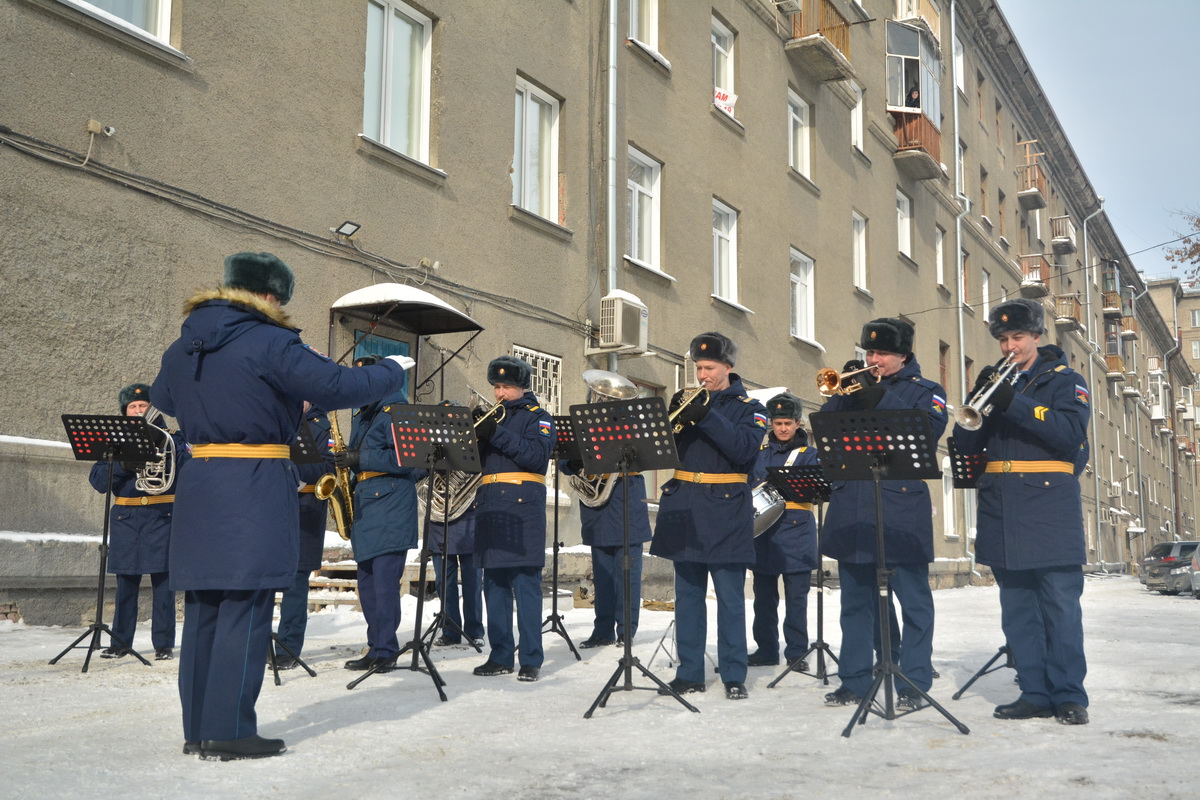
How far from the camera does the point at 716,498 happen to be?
6797 millimetres

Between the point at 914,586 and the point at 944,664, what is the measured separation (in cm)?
256

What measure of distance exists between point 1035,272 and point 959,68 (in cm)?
926

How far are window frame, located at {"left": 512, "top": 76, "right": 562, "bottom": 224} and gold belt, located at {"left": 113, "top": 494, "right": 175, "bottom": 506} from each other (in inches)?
285

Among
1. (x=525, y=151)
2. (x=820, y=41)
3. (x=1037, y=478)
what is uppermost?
(x=820, y=41)

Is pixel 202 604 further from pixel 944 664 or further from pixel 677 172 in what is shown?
pixel 677 172

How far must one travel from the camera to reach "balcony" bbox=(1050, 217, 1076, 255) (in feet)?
141

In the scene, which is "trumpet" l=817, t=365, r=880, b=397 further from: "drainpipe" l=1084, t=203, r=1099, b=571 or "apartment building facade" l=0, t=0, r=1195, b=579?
"drainpipe" l=1084, t=203, r=1099, b=571

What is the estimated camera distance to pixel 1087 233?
4959cm

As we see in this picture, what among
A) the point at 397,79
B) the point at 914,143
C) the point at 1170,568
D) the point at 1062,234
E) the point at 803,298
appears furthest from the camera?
the point at 1062,234

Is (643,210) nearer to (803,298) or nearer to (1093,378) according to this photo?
(803,298)

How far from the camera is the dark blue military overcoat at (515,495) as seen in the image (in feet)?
24.1

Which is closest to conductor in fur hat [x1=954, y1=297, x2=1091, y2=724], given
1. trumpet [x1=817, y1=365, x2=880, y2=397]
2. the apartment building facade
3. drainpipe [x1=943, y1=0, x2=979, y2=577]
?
trumpet [x1=817, y1=365, x2=880, y2=397]

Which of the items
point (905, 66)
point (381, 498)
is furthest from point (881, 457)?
point (905, 66)

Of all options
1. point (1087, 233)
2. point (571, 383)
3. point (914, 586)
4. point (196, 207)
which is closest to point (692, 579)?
point (914, 586)
